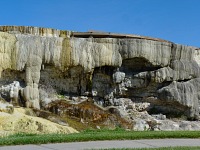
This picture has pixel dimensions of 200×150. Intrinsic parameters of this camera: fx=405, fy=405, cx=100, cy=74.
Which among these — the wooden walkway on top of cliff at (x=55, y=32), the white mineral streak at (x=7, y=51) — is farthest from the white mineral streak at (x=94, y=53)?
the white mineral streak at (x=7, y=51)

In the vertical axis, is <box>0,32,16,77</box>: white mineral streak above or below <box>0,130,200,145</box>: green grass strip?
above

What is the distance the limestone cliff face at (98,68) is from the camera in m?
24.4

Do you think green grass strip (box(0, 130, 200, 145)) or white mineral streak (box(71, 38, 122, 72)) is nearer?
green grass strip (box(0, 130, 200, 145))

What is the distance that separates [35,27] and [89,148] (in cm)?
1750

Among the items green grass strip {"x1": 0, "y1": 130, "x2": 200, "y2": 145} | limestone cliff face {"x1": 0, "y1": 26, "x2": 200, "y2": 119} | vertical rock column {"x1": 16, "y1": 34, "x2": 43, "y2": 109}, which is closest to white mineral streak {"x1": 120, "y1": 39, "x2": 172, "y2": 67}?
limestone cliff face {"x1": 0, "y1": 26, "x2": 200, "y2": 119}

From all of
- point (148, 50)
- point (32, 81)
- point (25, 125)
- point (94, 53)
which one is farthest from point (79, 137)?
point (148, 50)

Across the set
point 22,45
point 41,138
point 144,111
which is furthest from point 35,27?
point 41,138

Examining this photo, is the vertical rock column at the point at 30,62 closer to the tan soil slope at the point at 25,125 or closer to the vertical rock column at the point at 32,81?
the vertical rock column at the point at 32,81

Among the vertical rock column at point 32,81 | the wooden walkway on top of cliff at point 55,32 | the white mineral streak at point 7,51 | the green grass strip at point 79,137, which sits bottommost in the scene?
the green grass strip at point 79,137

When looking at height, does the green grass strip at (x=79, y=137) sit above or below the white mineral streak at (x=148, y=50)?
below

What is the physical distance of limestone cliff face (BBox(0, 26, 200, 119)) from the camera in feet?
80.2

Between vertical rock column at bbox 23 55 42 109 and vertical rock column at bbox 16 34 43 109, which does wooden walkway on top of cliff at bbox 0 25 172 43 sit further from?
vertical rock column at bbox 23 55 42 109

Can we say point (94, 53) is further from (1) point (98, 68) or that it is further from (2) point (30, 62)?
(2) point (30, 62)

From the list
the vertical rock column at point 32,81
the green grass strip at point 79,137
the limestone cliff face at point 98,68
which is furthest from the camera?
the limestone cliff face at point 98,68
